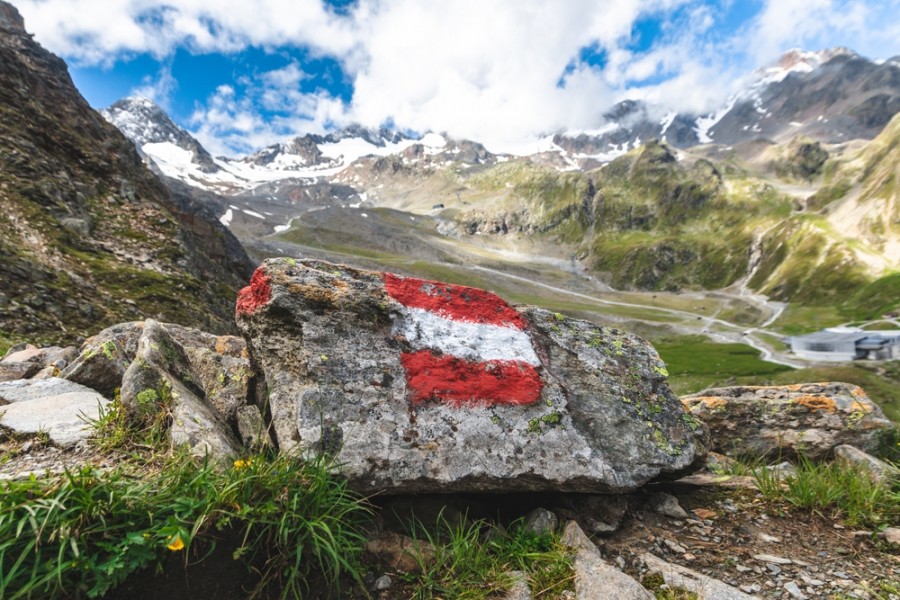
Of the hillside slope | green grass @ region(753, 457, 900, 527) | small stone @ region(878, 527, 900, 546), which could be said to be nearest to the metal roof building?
green grass @ region(753, 457, 900, 527)

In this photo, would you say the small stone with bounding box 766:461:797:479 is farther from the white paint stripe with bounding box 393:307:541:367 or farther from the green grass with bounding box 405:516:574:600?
the green grass with bounding box 405:516:574:600

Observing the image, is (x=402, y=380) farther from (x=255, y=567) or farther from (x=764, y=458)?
(x=764, y=458)

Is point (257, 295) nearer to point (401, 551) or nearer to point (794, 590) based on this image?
point (401, 551)

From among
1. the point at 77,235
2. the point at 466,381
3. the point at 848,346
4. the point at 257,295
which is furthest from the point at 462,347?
the point at 848,346

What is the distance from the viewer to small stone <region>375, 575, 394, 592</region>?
15.3 ft

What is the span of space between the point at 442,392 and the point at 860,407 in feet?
33.7

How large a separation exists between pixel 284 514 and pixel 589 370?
5.92 metres

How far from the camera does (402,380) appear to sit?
6.52 meters

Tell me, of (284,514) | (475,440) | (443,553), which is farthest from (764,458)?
(284,514)

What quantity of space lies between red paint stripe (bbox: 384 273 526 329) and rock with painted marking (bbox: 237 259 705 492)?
0.03 m

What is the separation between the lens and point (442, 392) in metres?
6.55

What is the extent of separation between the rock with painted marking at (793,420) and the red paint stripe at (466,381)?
5.28 m

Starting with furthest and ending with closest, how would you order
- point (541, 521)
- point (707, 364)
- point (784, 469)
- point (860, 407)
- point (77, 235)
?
point (707, 364), point (77, 235), point (860, 407), point (784, 469), point (541, 521)

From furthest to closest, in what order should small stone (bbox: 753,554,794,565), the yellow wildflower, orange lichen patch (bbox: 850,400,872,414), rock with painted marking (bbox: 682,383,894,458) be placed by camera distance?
orange lichen patch (bbox: 850,400,872,414), rock with painted marking (bbox: 682,383,894,458), small stone (bbox: 753,554,794,565), the yellow wildflower
